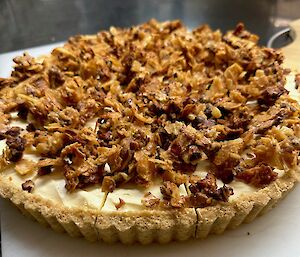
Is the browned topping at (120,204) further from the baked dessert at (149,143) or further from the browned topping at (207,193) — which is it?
the browned topping at (207,193)

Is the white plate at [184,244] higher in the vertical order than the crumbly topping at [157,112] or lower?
lower

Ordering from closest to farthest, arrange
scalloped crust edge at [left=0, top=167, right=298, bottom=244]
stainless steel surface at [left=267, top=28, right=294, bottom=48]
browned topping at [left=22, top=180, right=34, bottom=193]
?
scalloped crust edge at [left=0, top=167, right=298, bottom=244], browned topping at [left=22, top=180, right=34, bottom=193], stainless steel surface at [left=267, top=28, right=294, bottom=48]

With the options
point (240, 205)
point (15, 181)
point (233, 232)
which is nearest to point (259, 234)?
point (233, 232)

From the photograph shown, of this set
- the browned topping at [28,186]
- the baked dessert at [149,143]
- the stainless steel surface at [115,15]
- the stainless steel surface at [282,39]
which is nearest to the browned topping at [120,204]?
the baked dessert at [149,143]

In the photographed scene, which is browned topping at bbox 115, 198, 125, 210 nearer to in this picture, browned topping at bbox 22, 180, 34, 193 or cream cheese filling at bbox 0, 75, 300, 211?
cream cheese filling at bbox 0, 75, 300, 211

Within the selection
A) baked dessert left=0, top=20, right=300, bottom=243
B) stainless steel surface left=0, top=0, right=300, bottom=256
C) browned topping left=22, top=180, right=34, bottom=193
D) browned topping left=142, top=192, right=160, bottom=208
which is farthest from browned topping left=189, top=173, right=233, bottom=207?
stainless steel surface left=0, top=0, right=300, bottom=256

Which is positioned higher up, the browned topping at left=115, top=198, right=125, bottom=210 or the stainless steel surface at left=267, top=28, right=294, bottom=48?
the stainless steel surface at left=267, top=28, right=294, bottom=48

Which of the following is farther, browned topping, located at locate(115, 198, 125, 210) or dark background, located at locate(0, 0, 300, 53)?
dark background, located at locate(0, 0, 300, 53)

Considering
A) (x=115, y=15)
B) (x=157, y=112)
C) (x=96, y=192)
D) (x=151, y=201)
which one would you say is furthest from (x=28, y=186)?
(x=115, y=15)
